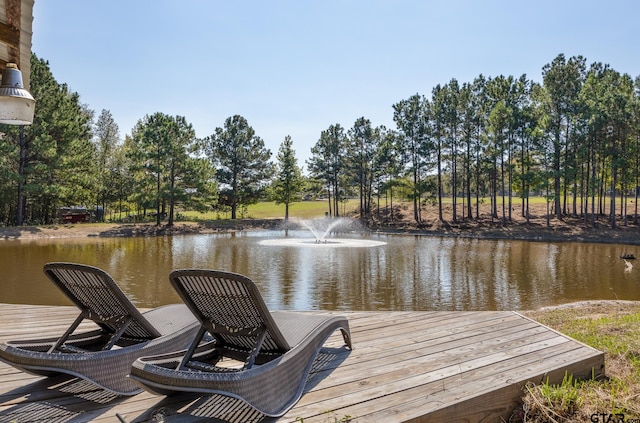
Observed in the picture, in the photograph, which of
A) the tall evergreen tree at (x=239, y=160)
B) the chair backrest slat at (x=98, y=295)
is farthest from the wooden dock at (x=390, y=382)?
the tall evergreen tree at (x=239, y=160)

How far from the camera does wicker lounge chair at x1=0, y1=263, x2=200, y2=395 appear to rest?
6.23ft

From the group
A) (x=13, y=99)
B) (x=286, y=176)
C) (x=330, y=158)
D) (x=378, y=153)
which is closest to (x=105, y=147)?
(x=286, y=176)

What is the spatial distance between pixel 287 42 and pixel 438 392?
43.2 ft

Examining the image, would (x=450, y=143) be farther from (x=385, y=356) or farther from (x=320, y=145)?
(x=385, y=356)

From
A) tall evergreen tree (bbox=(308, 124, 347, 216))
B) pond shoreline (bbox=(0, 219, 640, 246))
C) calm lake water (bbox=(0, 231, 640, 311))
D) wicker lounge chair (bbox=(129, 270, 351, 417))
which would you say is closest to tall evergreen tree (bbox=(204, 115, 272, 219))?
A: tall evergreen tree (bbox=(308, 124, 347, 216))

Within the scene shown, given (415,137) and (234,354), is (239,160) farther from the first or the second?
(234,354)

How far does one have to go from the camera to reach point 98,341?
231 cm

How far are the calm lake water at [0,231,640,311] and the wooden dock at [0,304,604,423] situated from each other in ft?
14.3

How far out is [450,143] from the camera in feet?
98.2

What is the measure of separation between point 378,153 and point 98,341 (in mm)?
31126

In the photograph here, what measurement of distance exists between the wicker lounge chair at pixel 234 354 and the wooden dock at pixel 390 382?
14 centimetres

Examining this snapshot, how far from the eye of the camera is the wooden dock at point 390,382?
1.88m

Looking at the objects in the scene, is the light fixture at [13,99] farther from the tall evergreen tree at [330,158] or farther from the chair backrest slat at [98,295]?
the tall evergreen tree at [330,158]

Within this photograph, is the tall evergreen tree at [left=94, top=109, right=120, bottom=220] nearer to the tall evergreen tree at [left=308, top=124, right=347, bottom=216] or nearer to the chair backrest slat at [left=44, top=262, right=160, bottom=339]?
the tall evergreen tree at [left=308, top=124, right=347, bottom=216]
